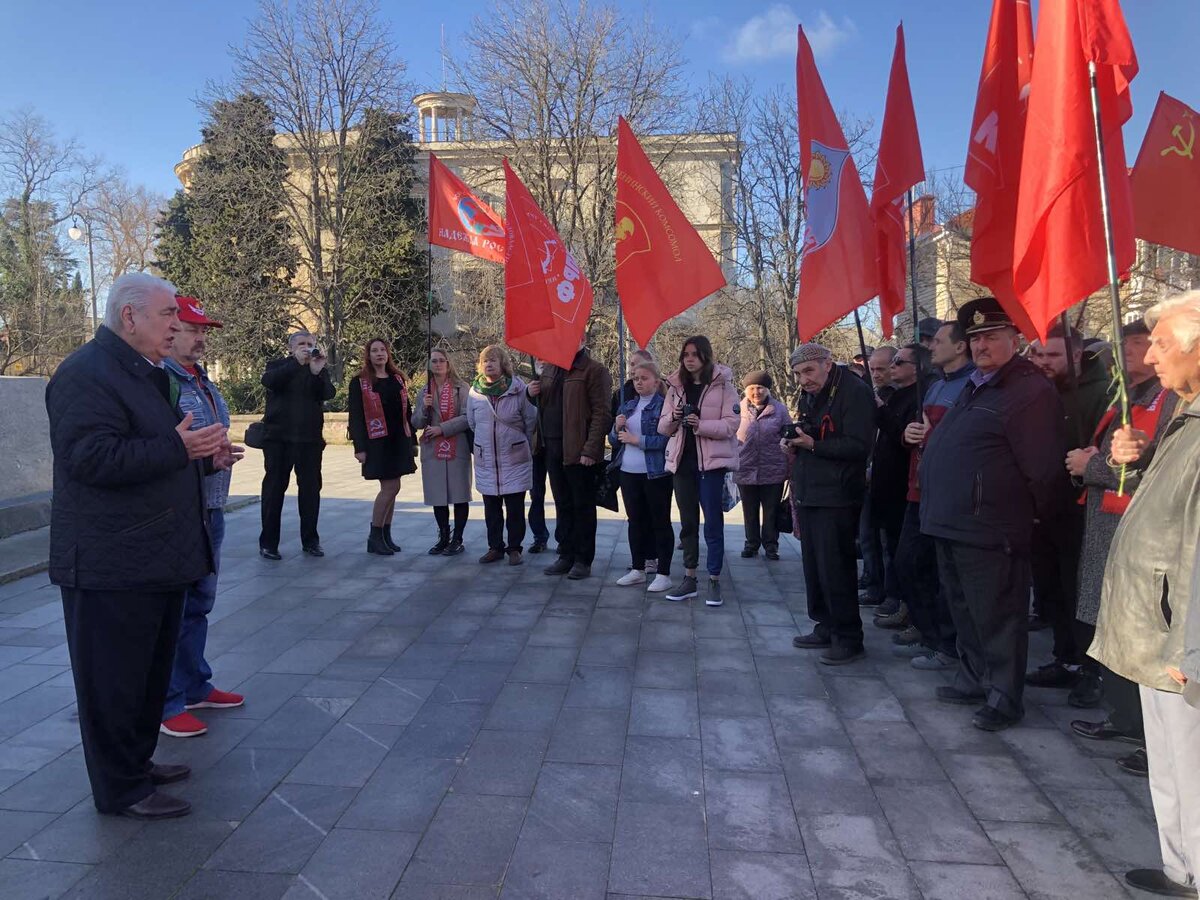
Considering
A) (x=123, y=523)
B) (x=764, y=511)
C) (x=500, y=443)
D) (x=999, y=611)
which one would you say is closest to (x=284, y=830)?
(x=123, y=523)

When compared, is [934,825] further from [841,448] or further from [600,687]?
[841,448]

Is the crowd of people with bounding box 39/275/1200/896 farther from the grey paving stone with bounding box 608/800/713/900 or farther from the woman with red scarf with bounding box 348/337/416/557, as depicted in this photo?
the woman with red scarf with bounding box 348/337/416/557

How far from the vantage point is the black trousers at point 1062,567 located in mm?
4578

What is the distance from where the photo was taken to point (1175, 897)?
263cm

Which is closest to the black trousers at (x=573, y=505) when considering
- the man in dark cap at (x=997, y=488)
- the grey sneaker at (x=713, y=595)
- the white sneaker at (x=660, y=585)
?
the white sneaker at (x=660, y=585)

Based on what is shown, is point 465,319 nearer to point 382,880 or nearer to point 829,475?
point 829,475

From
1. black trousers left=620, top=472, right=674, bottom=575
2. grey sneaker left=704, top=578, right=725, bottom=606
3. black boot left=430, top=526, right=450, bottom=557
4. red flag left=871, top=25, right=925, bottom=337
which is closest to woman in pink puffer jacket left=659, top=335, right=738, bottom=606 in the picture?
grey sneaker left=704, top=578, right=725, bottom=606

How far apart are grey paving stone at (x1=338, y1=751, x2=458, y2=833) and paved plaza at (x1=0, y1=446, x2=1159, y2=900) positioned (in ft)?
0.04

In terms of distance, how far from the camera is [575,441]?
691 centimetres

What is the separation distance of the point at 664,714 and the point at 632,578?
8.87 feet

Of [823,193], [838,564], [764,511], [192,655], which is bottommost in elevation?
[192,655]

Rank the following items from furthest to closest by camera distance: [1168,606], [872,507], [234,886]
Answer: [872,507]
[234,886]
[1168,606]

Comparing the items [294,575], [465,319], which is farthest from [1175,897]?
[465,319]

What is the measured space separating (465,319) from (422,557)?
80.2ft
